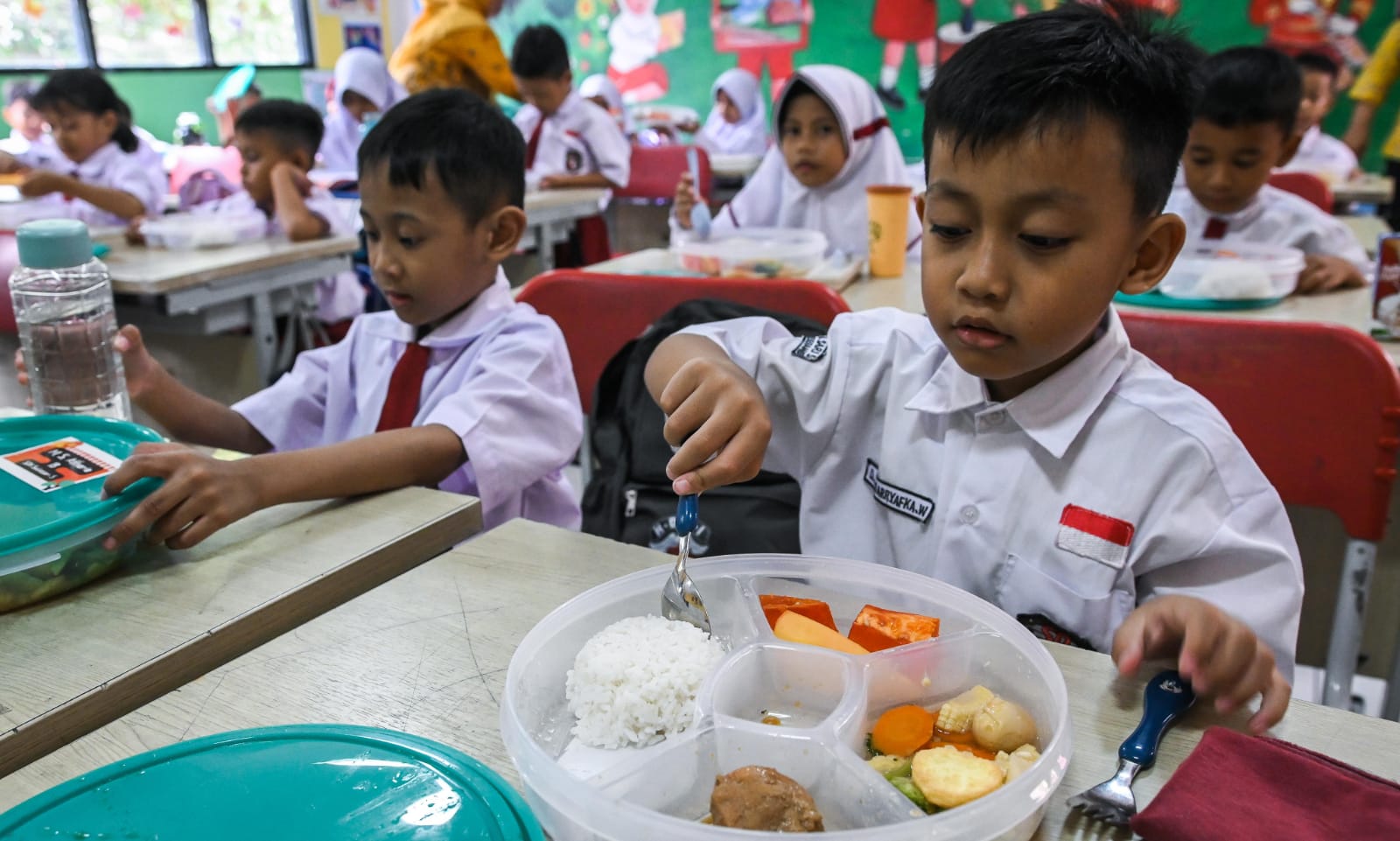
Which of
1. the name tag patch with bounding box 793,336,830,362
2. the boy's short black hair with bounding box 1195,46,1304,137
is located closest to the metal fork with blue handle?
the name tag patch with bounding box 793,336,830,362

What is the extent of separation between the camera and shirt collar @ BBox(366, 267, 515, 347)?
153 cm

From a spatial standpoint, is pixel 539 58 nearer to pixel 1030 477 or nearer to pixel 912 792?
pixel 1030 477

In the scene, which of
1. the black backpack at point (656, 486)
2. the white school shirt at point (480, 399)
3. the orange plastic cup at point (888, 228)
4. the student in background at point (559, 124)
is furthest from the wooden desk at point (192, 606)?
the student in background at point (559, 124)

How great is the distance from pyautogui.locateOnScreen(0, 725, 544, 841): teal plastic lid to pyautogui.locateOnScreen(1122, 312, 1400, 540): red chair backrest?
111 centimetres

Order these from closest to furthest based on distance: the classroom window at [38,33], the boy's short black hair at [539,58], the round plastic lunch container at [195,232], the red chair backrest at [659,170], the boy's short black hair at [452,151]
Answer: the boy's short black hair at [452,151] → the round plastic lunch container at [195,232] → the red chair backrest at [659,170] → the boy's short black hair at [539,58] → the classroom window at [38,33]

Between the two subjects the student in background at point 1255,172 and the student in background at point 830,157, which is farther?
the student in background at point 830,157

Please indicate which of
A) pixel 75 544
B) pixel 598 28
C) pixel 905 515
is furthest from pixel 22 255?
pixel 598 28

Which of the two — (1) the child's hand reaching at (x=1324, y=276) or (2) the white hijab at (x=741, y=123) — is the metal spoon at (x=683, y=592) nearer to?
(1) the child's hand reaching at (x=1324, y=276)

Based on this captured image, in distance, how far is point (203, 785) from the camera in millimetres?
567

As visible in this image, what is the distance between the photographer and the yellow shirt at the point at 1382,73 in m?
5.70

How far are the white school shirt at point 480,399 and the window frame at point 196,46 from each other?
6.40 meters

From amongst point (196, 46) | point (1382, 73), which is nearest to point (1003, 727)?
point (1382, 73)

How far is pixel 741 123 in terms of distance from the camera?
7.92m

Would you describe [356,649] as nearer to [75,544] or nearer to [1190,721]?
[75,544]
